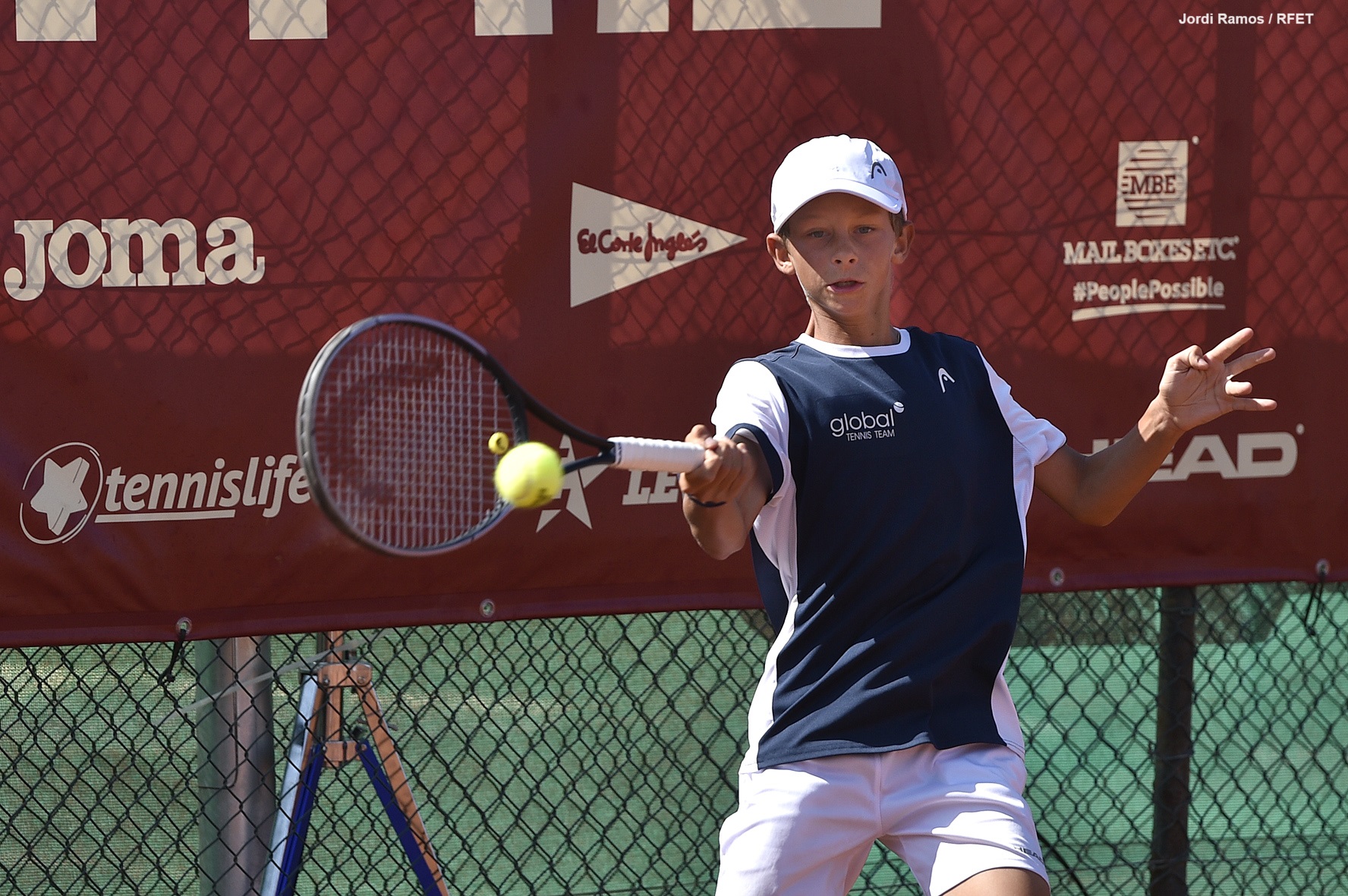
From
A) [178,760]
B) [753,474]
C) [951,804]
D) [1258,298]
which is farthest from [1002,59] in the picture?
[178,760]

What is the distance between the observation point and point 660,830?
360 centimetres

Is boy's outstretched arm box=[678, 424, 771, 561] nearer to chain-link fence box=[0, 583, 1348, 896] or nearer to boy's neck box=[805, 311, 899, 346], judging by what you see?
boy's neck box=[805, 311, 899, 346]

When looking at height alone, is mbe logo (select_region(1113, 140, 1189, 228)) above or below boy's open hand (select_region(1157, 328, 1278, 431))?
above

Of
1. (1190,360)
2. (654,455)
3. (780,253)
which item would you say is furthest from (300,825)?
(1190,360)

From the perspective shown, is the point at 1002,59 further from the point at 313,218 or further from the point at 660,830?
the point at 660,830

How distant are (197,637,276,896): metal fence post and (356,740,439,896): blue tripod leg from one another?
211 mm

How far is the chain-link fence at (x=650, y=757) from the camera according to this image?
10.9ft

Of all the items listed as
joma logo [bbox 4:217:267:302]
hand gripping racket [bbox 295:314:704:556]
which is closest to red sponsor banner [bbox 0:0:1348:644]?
joma logo [bbox 4:217:267:302]

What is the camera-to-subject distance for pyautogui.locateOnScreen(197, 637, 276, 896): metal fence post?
2887mm

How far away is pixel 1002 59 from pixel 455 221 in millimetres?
1251

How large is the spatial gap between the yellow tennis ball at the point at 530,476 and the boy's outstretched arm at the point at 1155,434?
1.05 metres

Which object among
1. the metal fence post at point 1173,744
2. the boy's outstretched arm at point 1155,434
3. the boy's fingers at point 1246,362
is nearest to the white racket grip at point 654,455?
the boy's outstretched arm at point 1155,434

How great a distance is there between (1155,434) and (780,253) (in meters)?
0.72

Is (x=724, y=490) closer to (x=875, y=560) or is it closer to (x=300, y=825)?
(x=875, y=560)
